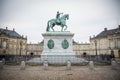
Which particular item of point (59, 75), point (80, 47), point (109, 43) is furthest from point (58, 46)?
point (80, 47)

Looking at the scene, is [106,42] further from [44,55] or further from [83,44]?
[44,55]

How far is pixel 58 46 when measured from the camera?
20.9 meters

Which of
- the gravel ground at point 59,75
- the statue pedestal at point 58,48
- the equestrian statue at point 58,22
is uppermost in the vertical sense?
the equestrian statue at point 58,22

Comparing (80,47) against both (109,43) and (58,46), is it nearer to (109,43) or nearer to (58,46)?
(109,43)

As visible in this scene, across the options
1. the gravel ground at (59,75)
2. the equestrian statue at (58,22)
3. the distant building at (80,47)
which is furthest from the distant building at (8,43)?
the gravel ground at (59,75)

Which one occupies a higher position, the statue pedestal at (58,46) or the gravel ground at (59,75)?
the statue pedestal at (58,46)

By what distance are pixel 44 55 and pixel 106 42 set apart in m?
47.4

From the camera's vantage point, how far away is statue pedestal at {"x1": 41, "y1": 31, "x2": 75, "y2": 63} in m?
20.1

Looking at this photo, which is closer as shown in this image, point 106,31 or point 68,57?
point 68,57

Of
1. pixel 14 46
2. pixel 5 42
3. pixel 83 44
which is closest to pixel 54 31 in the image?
pixel 5 42

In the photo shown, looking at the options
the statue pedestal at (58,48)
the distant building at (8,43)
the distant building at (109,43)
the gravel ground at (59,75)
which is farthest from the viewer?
the distant building at (8,43)

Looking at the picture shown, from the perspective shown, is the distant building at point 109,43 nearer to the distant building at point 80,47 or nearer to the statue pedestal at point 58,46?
the distant building at point 80,47

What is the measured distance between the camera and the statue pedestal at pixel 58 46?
65.9 ft

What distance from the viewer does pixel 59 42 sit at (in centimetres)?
2095
